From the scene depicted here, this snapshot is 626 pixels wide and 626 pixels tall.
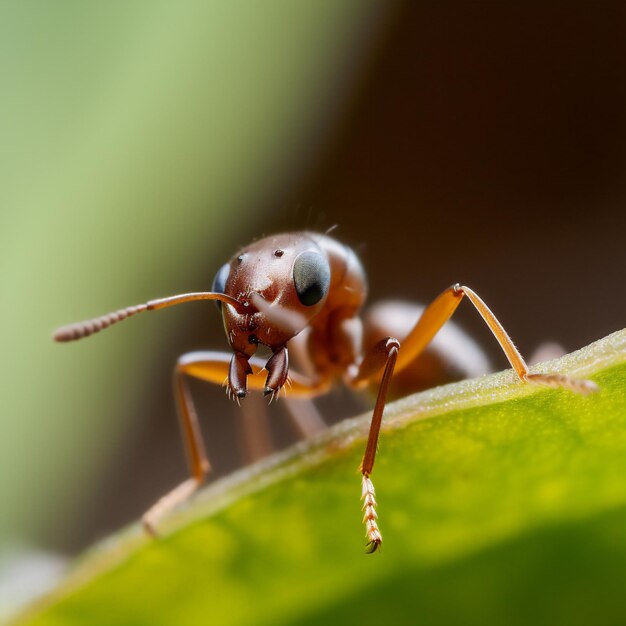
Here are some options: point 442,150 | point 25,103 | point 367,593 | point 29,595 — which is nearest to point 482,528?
point 367,593

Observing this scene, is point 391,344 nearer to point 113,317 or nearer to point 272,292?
point 272,292

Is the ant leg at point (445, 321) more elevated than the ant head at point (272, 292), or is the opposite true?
the ant head at point (272, 292)

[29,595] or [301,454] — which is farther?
[29,595]

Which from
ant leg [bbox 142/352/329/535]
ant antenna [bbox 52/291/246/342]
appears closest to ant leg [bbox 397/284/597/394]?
ant leg [bbox 142/352/329/535]

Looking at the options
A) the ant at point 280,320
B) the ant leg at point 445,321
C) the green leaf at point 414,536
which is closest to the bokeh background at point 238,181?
the ant at point 280,320

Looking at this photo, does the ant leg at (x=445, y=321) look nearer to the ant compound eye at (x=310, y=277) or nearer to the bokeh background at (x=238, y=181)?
→ the ant compound eye at (x=310, y=277)

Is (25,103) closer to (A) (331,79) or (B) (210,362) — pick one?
(B) (210,362)
